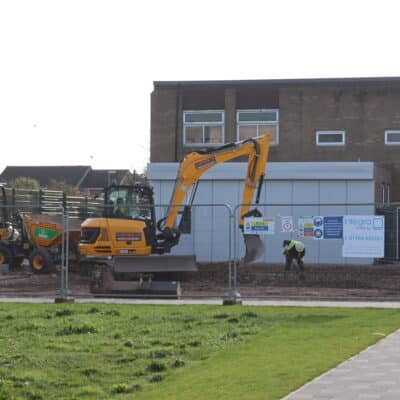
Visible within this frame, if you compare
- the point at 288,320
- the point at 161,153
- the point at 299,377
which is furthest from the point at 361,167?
the point at 299,377

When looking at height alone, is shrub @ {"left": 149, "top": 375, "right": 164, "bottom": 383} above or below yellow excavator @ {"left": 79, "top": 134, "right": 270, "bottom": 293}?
below

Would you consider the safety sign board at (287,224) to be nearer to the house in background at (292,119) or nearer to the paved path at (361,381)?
the paved path at (361,381)

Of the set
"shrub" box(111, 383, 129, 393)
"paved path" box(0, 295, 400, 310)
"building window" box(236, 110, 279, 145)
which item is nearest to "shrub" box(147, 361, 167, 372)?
"shrub" box(111, 383, 129, 393)

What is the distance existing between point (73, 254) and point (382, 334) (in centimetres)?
1766

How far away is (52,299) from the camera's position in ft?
76.3

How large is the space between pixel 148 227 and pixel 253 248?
10.2 feet

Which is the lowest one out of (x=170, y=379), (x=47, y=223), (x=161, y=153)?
(x=170, y=379)

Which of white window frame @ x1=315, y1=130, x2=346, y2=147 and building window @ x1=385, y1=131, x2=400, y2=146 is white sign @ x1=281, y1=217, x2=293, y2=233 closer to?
building window @ x1=385, y1=131, x2=400, y2=146

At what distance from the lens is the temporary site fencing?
2153 cm

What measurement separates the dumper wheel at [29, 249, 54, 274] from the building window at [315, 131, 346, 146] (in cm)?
1867

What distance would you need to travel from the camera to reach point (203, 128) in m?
47.2

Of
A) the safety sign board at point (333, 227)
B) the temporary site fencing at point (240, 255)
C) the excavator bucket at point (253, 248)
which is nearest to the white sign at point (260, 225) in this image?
the temporary site fencing at point (240, 255)

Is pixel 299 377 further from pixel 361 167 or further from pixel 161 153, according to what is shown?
pixel 161 153

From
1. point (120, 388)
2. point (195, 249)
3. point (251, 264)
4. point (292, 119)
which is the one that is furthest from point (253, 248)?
point (292, 119)
